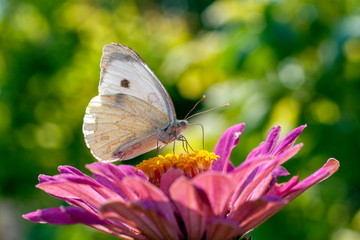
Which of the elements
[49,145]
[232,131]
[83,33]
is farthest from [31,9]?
[232,131]

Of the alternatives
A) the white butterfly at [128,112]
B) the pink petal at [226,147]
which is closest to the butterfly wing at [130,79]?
the white butterfly at [128,112]

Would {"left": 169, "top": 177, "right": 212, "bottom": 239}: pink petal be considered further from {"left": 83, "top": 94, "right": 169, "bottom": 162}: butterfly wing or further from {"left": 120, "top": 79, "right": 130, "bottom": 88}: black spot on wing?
{"left": 120, "top": 79, "right": 130, "bottom": 88}: black spot on wing

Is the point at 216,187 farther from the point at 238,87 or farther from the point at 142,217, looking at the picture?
the point at 238,87

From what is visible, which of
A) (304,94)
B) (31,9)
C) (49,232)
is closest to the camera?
(304,94)

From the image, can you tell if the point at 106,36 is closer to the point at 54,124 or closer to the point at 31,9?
the point at 31,9

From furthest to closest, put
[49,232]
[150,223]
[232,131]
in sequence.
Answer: [49,232] → [232,131] → [150,223]

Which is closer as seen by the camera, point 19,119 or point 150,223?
point 150,223

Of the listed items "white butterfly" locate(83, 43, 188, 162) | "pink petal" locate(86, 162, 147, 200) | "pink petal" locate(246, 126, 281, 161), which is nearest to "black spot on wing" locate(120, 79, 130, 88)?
"white butterfly" locate(83, 43, 188, 162)
